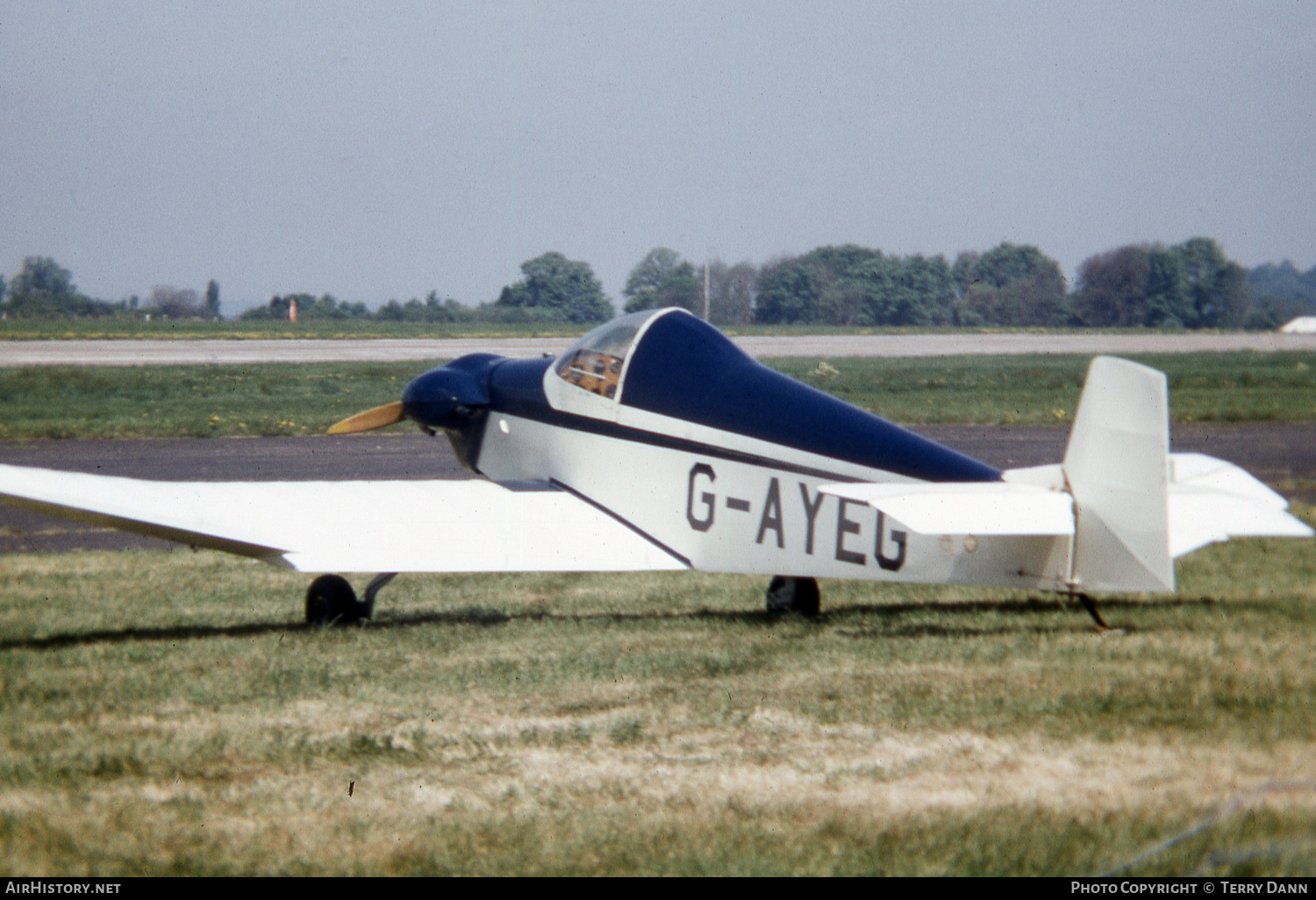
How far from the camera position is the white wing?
6.93 metres

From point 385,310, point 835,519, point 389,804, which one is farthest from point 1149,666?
point 385,310

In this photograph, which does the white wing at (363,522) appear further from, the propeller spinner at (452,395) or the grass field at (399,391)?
the grass field at (399,391)

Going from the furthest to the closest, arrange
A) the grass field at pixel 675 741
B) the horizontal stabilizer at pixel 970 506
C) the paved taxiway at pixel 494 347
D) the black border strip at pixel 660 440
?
the paved taxiway at pixel 494 347, the black border strip at pixel 660 440, the horizontal stabilizer at pixel 970 506, the grass field at pixel 675 741

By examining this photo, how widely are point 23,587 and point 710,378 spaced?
557 centimetres

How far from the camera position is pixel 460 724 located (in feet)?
17.4

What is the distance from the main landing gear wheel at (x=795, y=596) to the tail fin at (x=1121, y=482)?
2.00 meters

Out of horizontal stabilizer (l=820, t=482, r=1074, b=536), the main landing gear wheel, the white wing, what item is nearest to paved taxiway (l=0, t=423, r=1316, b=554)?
the white wing

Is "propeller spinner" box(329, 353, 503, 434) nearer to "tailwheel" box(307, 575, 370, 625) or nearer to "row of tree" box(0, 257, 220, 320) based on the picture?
"tailwheel" box(307, 575, 370, 625)

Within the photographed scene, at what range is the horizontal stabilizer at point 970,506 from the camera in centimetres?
580

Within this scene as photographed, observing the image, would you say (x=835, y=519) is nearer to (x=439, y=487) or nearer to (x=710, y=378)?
(x=710, y=378)

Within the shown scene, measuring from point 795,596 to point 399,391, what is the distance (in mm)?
23038

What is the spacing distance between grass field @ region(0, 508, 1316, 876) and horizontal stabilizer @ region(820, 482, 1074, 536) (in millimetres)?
665

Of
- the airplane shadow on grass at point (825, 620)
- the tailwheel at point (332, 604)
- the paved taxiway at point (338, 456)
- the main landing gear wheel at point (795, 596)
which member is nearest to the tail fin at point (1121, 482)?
the airplane shadow on grass at point (825, 620)

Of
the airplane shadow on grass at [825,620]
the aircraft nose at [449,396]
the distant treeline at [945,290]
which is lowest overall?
the airplane shadow on grass at [825,620]
